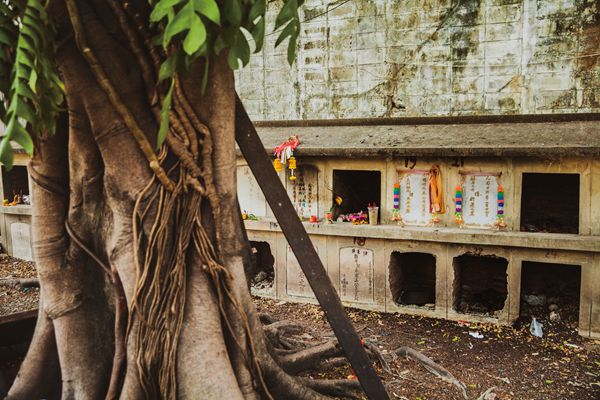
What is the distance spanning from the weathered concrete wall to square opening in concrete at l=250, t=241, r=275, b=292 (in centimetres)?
313

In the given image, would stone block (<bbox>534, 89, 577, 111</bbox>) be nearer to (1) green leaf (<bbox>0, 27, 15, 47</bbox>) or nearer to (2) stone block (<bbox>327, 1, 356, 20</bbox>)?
(2) stone block (<bbox>327, 1, 356, 20</bbox>)

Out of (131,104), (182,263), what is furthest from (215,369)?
(131,104)

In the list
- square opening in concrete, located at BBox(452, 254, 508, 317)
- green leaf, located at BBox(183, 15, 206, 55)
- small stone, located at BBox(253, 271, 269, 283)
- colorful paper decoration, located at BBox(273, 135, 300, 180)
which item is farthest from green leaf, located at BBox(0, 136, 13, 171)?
small stone, located at BBox(253, 271, 269, 283)

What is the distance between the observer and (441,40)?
8.99 metres

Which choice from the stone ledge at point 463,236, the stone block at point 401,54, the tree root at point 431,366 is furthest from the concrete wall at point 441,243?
the tree root at point 431,366

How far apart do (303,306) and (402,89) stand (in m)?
4.53

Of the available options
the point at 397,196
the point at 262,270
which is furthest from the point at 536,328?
the point at 262,270

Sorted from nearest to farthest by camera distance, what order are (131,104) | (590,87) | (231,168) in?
(131,104), (231,168), (590,87)

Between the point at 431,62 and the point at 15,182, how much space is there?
11.4 m

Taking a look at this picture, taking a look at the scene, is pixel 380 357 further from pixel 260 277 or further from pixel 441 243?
pixel 260 277

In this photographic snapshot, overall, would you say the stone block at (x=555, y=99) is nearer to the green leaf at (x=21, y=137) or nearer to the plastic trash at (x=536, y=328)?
the plastic trash at (x=536, y=328)

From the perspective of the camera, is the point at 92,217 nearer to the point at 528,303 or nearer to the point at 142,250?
the point at 142,250

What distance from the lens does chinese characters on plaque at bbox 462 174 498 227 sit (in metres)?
8.78

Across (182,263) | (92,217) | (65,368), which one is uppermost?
(92,217)
